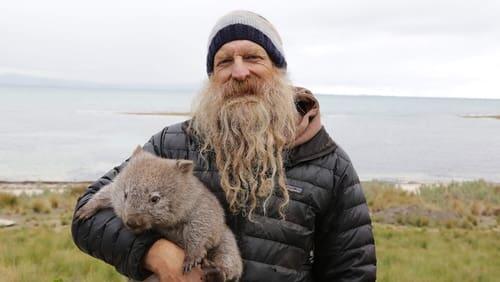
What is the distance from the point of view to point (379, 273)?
9.59m

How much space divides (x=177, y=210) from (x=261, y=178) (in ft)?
2.11

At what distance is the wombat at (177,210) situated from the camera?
304 cm

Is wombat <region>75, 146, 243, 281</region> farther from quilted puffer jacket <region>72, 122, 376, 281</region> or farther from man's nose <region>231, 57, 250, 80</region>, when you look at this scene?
man's nose <region>231, 57, 250, 80</region>

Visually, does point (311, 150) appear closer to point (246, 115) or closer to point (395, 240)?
point (246, 115)

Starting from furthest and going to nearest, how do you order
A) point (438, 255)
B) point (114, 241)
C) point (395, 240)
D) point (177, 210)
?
1. point (395, 240)
2. point (438, 255)
3. point (114, 241)
4. point (177, 210)

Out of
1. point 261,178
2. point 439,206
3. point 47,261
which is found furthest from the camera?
point 439,206

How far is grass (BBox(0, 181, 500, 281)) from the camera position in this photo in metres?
9.16

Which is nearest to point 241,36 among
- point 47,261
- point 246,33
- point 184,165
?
point 246,33

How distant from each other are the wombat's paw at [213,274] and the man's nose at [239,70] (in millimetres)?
1292

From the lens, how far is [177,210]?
313 centimetres

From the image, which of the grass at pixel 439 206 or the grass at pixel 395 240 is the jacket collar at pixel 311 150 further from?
the grass at pixel 439 206

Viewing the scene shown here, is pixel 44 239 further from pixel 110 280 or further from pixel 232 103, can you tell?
pixel 232 103

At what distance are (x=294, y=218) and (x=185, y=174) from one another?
0.76 meters

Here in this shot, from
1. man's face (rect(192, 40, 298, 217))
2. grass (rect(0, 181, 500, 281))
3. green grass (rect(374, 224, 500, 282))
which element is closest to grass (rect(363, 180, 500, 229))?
grass (rect(0, 181, 500, 281))
